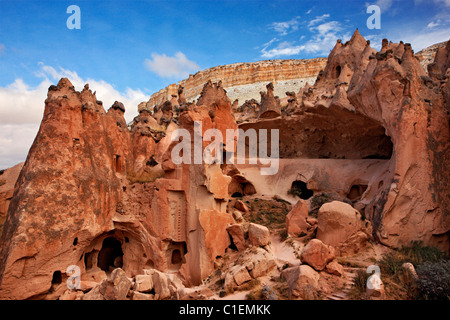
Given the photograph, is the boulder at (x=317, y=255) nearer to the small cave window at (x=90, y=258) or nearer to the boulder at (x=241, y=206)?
the boulder at (x=241, y=206)

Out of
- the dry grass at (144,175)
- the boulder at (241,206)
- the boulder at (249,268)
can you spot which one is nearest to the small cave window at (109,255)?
the dry grass at (144,175)

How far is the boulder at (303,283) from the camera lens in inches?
265

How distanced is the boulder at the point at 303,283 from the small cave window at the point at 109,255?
7.99 metres

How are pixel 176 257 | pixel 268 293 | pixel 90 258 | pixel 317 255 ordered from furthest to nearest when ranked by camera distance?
pixel 176 257, pixel 90 258, pixel 317 255, pixel 268 293

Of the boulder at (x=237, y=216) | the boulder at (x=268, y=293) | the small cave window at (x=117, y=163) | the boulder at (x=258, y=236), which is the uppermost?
the small cave window at (x=117, y=163)

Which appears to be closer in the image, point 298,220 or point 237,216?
point 298,220

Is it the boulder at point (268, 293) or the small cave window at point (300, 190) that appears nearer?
the boulder at point (268, 293)

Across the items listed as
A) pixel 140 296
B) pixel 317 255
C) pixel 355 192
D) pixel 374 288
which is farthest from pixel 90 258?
pixel 355 192

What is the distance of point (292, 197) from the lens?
17016mm

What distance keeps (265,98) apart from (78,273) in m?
16.2

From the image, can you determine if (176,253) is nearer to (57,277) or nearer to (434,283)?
(57,277)

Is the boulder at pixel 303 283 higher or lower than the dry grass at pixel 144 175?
lower

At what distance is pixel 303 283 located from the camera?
6.86 m

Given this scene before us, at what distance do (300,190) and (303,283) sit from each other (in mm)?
10949
